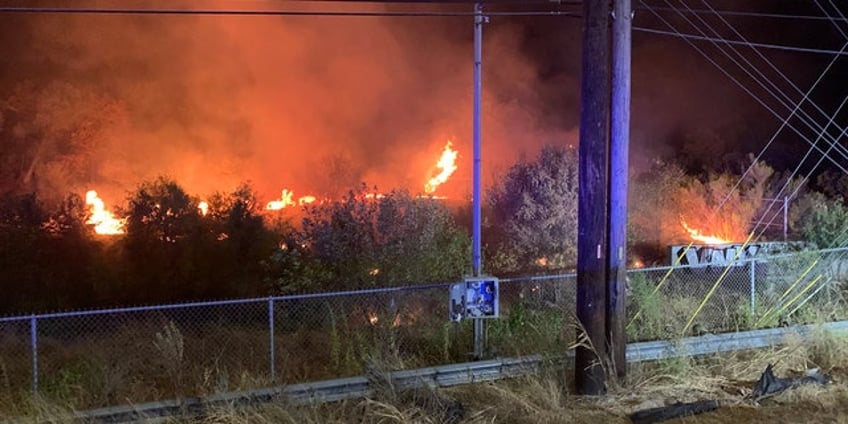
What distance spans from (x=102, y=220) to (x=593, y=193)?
724 inches

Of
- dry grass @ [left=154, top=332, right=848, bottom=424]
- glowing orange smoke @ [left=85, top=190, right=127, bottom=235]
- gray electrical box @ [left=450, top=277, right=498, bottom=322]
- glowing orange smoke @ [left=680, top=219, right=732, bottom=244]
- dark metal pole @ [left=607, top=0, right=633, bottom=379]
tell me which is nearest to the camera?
dry grass @ [left=154, top=332, right=848, bottom=424]

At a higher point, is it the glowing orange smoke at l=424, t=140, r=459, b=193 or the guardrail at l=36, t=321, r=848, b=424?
the glowing orange smoke at l=424, t=140, r=459, b=193

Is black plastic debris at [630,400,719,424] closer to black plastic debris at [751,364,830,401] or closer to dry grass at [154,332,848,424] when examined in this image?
dry grass at [154,332,848,424]

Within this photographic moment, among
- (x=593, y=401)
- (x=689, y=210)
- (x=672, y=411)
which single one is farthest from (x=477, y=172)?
(x=689, y=210)

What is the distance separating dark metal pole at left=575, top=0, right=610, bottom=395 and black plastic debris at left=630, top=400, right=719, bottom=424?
1.97 feet

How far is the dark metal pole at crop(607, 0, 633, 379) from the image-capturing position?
7.50 metres

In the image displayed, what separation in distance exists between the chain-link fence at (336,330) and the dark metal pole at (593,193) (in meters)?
1.05

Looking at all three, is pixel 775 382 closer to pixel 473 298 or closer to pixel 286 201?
pixel 473 298

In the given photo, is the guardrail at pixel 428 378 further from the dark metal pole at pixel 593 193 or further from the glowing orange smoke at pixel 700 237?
the glowing orange smoke at pixel 700 237

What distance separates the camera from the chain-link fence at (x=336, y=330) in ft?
26.6

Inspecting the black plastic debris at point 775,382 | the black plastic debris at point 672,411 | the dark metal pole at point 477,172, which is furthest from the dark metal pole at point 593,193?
the dark metal pole at point 477,172

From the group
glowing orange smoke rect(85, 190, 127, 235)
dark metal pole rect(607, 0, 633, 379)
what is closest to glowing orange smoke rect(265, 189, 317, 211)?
glowing orange smoke rect(85, 190, 127, 235)

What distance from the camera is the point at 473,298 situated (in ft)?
30.1

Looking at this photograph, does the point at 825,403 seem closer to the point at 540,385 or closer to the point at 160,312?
the point at 540,385
